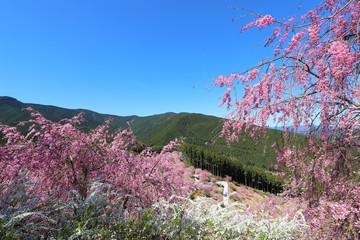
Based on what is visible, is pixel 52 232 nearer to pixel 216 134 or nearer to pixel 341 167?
pixel 216 134

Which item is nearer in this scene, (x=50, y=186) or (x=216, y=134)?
(x=216, y=134)

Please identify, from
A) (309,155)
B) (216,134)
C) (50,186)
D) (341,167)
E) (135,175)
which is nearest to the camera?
(216,134)

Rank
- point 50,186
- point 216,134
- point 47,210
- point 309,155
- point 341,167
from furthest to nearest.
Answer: point 50,186, point 309,155, point 341,167, point 216,134, point 47,210

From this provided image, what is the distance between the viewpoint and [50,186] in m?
4.42

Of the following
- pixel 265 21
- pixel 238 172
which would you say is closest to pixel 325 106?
pixel 265 21

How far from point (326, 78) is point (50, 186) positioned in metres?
4.75

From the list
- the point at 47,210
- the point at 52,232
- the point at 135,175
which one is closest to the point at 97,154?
the point at 135,175

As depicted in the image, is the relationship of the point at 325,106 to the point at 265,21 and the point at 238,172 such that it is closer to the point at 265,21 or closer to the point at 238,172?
the point at 265,21

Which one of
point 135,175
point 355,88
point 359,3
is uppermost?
point 359,3

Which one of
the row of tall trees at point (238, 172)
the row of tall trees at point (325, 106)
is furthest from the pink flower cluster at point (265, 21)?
the row of tall trees at point (238, 172)

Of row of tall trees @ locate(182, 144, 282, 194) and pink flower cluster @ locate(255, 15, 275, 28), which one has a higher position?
pink flower cluster @ locate(255, 15, 275, 28)

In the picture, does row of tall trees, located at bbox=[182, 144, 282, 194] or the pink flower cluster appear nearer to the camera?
the pink flower cluster

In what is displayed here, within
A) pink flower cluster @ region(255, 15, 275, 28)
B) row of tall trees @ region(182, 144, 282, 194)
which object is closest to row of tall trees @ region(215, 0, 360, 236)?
pink flower cluster @ region(255, 15, 275, 28)

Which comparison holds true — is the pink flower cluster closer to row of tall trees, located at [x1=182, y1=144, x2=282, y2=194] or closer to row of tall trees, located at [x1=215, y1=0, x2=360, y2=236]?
row of tall trees, located at [x1=215, y1=0, x2=360, y2=236]
